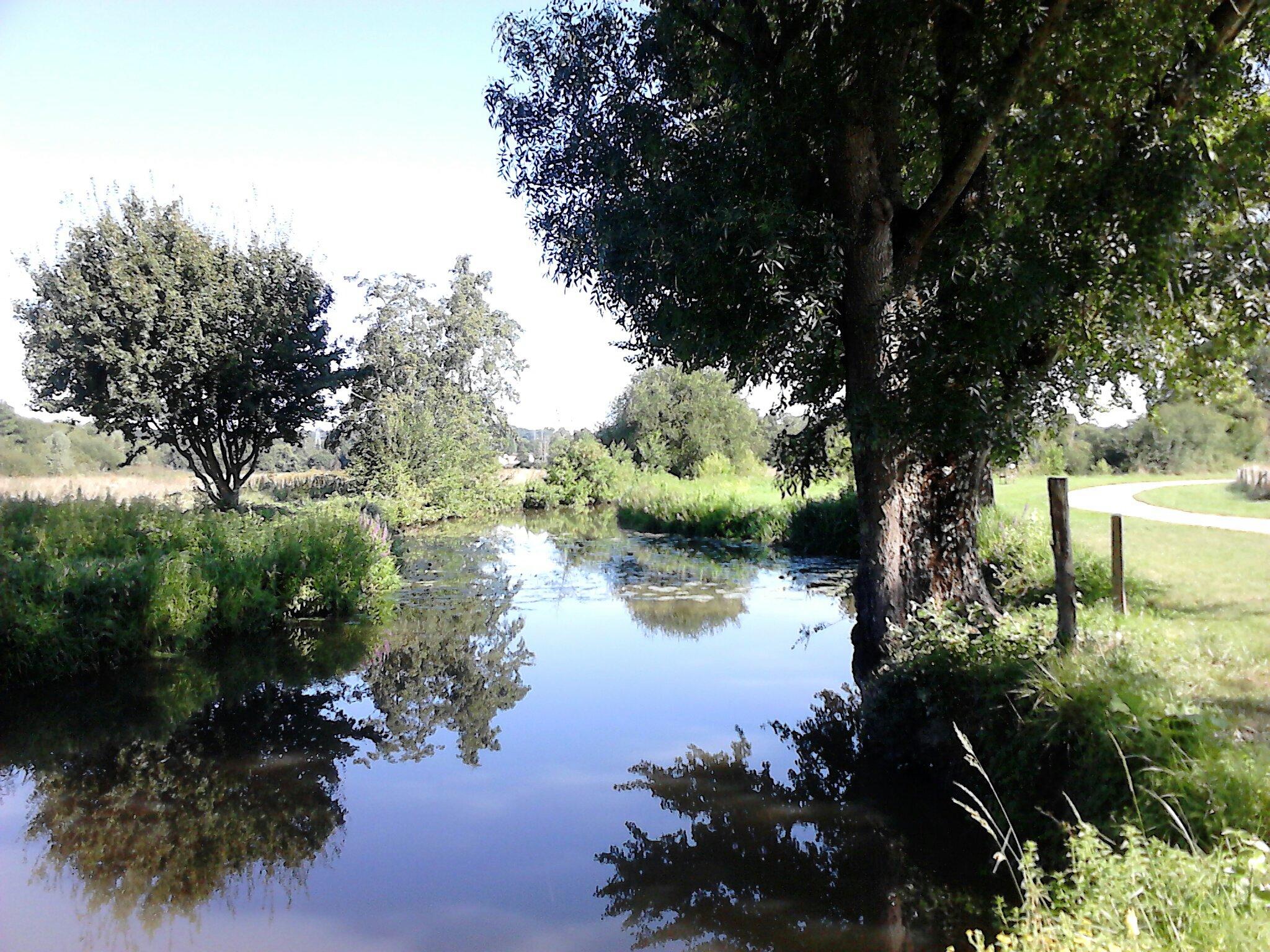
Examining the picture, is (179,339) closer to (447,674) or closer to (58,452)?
(447,674)

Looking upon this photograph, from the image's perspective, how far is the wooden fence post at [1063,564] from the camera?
18.7ft

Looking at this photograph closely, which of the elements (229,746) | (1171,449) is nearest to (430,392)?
(229,746)

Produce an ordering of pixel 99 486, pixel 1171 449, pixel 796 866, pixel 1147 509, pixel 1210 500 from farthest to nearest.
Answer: pixel 1171 449, pixel 1210 500, pixel 1147 509, pixel 99 486, pixel 796 866

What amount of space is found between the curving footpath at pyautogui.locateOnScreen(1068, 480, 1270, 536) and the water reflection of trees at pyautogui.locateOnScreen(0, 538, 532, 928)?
13.2 m

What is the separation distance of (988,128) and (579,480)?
3569 centimetres

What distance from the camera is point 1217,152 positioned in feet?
20.5

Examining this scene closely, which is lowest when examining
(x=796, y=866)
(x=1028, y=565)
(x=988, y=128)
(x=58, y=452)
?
(x=796, y=866)

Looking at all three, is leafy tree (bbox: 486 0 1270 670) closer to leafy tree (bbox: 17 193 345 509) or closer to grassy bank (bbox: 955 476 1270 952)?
grassy bank (bbox: 955 476 1270 952)

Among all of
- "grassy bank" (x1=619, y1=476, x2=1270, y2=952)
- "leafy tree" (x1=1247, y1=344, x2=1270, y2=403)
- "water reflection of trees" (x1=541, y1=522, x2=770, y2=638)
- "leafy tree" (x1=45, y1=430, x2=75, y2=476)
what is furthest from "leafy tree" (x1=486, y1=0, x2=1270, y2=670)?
"leafy tree" (x1=45, y1=430, x2=75, y2=476)

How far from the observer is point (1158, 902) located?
9.64ft

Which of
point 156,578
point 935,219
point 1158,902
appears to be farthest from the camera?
point 156,578

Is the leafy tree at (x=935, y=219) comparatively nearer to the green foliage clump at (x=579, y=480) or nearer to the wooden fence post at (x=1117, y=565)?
the wooden fence post at (x=1117, y=565)

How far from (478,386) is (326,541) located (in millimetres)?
30770

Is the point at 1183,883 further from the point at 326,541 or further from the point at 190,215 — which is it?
the point at 190,215
